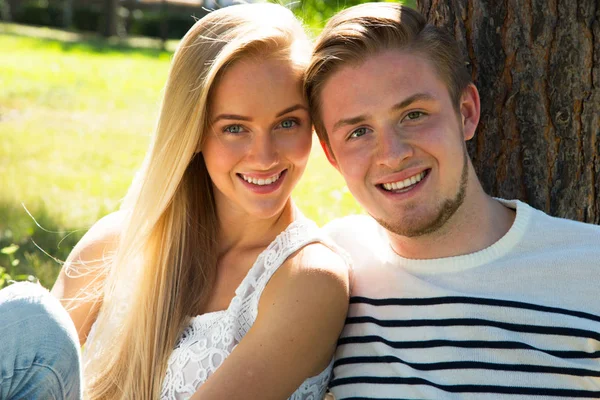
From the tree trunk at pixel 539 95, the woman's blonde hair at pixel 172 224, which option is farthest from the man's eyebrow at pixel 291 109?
the tree trunk at pixel 539 95

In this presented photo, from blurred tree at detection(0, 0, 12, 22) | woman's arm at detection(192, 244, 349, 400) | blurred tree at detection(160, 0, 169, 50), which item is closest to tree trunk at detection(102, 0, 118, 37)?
blurred tree at detection(160, 0, 169, 50)

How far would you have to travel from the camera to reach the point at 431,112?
2.82 m

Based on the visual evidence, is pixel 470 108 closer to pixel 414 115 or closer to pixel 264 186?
pixel 414 115

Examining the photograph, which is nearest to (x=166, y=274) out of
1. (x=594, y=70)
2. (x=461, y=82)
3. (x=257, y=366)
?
(x=257, y=366)

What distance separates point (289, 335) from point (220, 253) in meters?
0.71

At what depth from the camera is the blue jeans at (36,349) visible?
8.63 feet

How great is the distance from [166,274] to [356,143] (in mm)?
1026

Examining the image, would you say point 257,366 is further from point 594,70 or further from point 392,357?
point 594,70

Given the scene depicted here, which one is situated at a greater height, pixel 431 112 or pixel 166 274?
pixel 431 112

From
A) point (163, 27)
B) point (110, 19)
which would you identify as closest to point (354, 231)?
point (163, 27)

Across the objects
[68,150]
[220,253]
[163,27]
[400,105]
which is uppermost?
[400,105]

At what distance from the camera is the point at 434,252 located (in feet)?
9.39

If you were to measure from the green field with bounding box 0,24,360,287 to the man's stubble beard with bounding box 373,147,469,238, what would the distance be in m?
1.60

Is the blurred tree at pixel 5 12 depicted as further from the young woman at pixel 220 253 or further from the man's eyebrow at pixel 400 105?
the man's eyebrow at pixel 400 105
